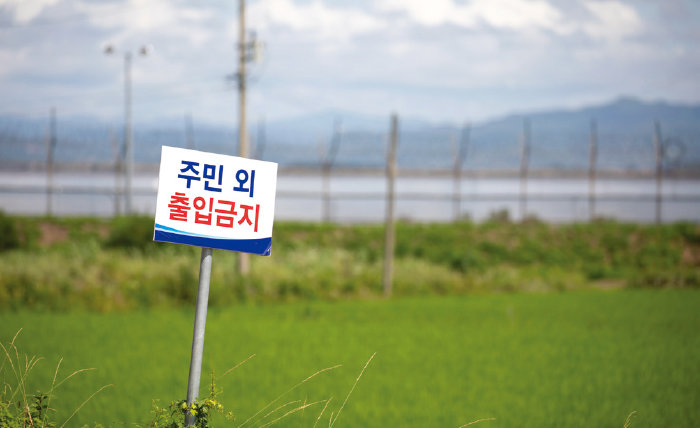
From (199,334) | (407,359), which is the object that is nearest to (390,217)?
(407,359)

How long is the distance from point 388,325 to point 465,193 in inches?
644

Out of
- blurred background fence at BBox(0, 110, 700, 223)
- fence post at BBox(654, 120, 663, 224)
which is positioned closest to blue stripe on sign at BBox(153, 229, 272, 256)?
blurred background fence at BBox(0, 110, 700, 223)

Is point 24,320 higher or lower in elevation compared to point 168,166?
lower

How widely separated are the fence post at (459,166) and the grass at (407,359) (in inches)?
426

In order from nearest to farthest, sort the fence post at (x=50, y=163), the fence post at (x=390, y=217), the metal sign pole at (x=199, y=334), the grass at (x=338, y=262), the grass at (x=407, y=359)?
the metal sign pole at (x=199, y=334)
the grass at (x=407, y=359)
the grass at (x=338, y=262)
the fence post at (x=390, y=217)
the fence post at (x=50, y=163)

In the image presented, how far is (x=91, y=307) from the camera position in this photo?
15938 millimetres

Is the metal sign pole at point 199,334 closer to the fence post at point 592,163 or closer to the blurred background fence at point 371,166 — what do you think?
the blurred background fence at point 371,166

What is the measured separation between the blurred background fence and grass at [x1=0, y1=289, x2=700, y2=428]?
11.0m

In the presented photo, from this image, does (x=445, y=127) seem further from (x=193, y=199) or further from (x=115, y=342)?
(x=193, y=199)

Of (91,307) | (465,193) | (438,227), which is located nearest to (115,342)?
(91,307)

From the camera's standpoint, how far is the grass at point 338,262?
1680cm

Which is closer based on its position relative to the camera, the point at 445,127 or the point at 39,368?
the point at 39,368

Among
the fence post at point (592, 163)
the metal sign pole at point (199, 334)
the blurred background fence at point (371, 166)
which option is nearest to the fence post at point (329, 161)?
the blurred background fence at point (371, 166)

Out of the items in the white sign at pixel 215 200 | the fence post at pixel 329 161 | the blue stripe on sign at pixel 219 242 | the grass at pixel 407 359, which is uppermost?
the fence post at pixel 329 161
